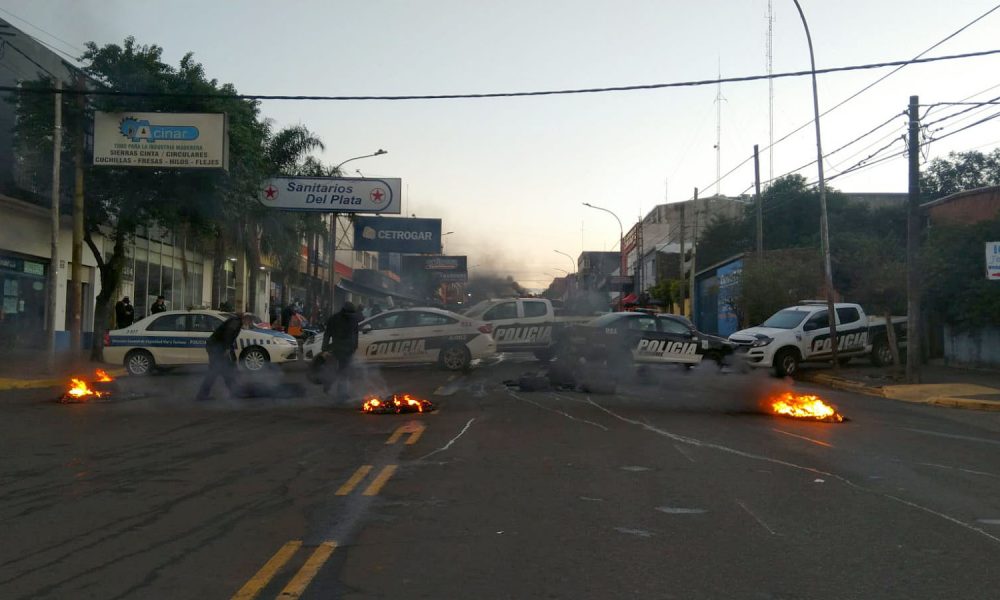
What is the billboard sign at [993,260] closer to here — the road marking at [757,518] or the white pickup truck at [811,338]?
the white pickup truck at [811,338]

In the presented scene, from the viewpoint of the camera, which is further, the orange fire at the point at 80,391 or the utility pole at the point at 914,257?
the utility pole at the point at 914,257

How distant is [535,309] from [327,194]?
12413mm

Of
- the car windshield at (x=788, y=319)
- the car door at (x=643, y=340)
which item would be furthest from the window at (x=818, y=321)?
the car door at (x=643, y=340)

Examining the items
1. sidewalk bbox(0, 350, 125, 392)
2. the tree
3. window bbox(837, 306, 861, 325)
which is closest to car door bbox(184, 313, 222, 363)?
sidewalk bbox(0, 350, 125, 392)

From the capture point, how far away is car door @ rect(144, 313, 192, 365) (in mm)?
20828

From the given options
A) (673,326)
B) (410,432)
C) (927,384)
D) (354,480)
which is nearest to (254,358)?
(673,326)

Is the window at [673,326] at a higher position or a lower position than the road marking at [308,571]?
higher

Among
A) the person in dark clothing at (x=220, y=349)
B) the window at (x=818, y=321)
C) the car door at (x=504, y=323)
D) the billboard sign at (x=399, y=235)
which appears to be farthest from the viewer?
the billboard sign at (x=399, y=235)

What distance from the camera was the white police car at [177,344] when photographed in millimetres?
20812

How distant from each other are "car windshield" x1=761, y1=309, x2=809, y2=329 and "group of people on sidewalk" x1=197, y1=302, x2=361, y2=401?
522 inches

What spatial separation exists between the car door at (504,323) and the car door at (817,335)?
760 centimetres

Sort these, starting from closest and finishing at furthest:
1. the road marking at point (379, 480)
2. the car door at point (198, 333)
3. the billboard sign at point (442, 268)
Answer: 1. the road marking at point (379, 480)
2. the car door at point (198, 333)
3. the billboard sign at point (442, 268)

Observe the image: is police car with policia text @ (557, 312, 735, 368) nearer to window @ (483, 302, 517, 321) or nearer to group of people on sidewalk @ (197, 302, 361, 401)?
window @ (483, 302, 517, 321)

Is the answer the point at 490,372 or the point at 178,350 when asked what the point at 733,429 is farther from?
the point at 178,350
